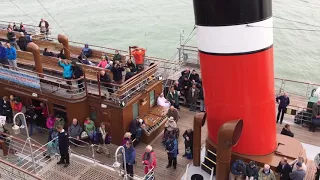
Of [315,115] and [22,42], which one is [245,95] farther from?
[22,42]

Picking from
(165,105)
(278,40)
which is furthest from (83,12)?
(165,105)

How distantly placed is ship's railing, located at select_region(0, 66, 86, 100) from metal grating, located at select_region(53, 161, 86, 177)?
9.19ft

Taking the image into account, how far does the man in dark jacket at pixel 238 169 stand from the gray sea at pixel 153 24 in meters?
19.6

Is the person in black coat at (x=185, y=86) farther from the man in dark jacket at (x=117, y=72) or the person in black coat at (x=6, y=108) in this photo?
the person in black coat at (x=6, y=108)

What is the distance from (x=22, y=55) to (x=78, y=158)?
23.4 ft

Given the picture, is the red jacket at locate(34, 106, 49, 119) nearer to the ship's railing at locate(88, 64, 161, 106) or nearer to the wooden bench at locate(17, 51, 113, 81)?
the wooden bench at locate(17, 51, 113, 81)

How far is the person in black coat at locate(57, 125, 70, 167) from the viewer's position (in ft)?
37.7

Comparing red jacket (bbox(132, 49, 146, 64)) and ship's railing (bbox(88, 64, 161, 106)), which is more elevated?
red jacket (bbox(132, 49, 146, 64))

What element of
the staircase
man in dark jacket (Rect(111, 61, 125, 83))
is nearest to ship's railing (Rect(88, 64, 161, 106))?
man in dark jacket (Rect(111, 61, 125, 83))

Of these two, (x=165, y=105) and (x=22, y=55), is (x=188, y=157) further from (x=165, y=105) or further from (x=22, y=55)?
(x=22, y=55)

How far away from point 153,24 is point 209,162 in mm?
30065

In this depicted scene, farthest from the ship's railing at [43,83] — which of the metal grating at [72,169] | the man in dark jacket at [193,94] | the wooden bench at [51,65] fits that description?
the man in dark jacket at [193,94]

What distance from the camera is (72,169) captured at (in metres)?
12.1

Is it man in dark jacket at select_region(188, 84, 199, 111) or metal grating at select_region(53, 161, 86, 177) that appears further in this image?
man in dark jacket at select_region(188, 84, 199, 111)
